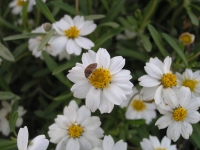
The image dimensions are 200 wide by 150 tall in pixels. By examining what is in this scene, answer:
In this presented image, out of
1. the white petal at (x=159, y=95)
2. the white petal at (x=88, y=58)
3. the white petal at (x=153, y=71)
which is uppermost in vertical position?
the white petal at (x=88, y=58)

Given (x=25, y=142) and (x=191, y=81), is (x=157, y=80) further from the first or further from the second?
(x=25, y=142)

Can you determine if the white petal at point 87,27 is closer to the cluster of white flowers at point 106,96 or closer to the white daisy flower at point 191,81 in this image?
the cluster of white flowers at point 106,96

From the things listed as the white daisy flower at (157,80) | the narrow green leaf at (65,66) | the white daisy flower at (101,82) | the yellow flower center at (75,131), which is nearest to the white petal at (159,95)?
the white daisy flower at (157,80)

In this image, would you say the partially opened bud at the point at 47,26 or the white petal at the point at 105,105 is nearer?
the white petal at the point at 105,105

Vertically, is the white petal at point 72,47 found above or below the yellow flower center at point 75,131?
above

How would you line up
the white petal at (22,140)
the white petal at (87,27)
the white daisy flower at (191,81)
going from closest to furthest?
the white petal at (22,140) < the white daisy flower at (191,81) < the white petal at (87,27)

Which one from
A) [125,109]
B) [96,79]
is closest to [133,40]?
[125,109]
